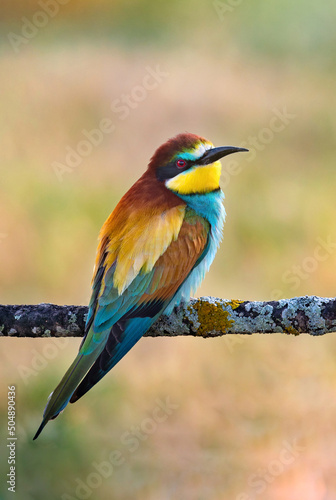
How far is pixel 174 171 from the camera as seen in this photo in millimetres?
1939

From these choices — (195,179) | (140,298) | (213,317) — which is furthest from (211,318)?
(195,179)

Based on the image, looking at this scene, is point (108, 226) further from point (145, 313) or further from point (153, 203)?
point (145, 313)

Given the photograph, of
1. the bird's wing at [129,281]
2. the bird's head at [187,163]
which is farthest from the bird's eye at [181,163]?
the bird's wing at [129,281]

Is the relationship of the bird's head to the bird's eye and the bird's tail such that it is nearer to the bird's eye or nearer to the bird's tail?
the bird's eye

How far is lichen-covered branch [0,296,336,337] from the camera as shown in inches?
68.9

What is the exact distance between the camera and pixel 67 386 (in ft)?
5.59

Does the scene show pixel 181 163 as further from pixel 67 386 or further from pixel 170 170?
pixel 67 386

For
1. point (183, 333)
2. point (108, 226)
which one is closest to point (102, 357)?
point (183, 333)

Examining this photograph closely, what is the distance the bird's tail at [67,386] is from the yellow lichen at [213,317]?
0.91 ft

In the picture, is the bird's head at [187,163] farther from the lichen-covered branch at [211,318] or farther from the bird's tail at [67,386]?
the bird's tail at [67,386]

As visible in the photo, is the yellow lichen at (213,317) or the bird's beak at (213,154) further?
the bird's beak at (213,154)

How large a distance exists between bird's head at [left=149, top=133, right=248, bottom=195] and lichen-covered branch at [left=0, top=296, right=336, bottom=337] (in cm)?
32

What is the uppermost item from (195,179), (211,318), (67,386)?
(195,179)

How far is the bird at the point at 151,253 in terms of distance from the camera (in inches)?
68.8
